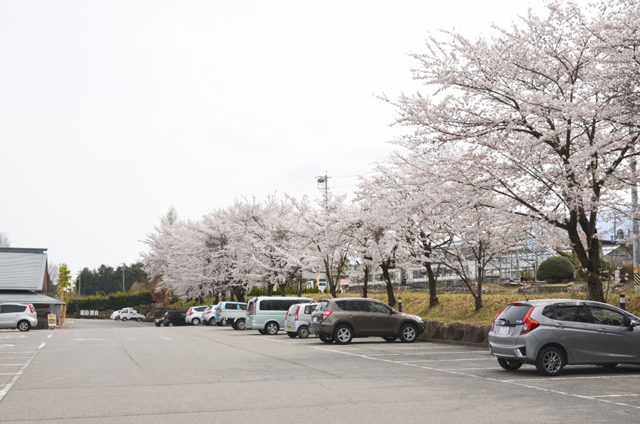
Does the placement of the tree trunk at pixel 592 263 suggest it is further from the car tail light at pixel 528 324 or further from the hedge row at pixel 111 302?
the hedge row at pixel 111 302

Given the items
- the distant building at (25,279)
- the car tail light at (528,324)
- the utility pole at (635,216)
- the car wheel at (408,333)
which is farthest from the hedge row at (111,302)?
the car tail light at (528,324)

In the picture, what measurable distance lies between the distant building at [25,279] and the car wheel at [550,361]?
146ft

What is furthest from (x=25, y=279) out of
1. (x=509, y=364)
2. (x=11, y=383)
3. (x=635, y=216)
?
(x=635, y=216)

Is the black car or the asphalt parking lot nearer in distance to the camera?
the asphalt parking lot

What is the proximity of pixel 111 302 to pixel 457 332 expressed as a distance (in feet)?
284

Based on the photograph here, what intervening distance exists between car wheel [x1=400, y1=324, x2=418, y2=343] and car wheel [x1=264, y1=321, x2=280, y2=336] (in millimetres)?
9886

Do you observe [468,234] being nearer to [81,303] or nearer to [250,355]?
[250,355]

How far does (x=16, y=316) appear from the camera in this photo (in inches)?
1606

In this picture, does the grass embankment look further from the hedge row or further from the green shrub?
the hedge row

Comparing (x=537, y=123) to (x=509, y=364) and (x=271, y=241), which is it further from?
(x=271, y=241)

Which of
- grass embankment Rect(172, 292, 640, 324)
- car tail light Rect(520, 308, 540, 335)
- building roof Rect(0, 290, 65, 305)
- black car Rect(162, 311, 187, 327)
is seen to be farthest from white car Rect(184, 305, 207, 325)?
car tail light Rect(520, 308, 540, 335)

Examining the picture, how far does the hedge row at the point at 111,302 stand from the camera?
98.1 m

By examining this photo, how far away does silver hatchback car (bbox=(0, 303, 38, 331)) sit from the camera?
40406 millimetres

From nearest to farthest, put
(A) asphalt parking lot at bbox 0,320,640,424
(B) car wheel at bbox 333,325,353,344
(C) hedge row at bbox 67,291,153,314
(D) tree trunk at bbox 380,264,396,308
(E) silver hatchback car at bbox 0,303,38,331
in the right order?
(A) asphalt parking lot at bbox 0,320,640,424
(B) car wheel at bbox 333,325,353,344
(D) tree trunk at bbox 380,264,396,308
(E) silver hatchback car at bbox 0,303,38,331
(C) hedge row at bbox 67,291,153,314
